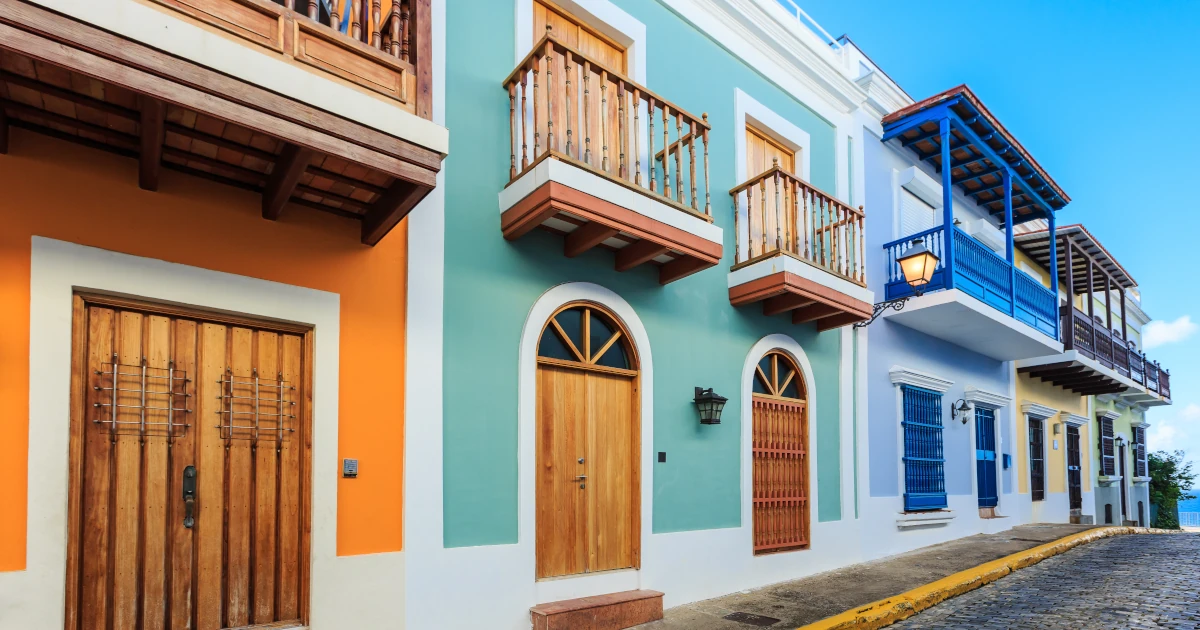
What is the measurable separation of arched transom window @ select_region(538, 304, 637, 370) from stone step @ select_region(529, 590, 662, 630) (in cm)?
207

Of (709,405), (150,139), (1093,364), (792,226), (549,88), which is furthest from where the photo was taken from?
(1093,364)

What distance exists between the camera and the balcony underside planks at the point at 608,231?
615 cm

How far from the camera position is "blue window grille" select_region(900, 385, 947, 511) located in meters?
11.3

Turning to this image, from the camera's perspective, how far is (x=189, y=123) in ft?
13.6

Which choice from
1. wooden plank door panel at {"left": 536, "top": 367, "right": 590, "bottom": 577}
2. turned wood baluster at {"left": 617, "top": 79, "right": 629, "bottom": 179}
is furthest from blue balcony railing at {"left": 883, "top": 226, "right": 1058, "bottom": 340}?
wooden plank door panel at {"left": 536, "top": 367, "right": 590, "bottom": 577}

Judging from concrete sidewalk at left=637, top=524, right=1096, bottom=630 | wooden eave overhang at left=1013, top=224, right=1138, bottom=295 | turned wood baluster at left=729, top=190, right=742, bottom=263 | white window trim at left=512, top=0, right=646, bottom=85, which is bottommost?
concrete sidewalk at left=637, top=524, right=1096, bottom=630

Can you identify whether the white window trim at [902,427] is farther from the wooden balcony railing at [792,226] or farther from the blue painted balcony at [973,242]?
the wooden balcony railing at [792,226]

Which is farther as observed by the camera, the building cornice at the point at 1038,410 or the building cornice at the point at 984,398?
the building cornice at the point at 1038,410

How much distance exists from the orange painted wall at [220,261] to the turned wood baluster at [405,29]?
1.30 meters

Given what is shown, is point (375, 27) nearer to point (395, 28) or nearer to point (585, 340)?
point (395, 28)

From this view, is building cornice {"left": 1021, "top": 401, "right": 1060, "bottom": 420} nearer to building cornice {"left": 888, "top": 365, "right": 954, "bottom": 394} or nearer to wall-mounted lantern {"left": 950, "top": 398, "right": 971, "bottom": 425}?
wall-mounted lantern {"left": 950, "top": 398, "right": 971, "bottom": 425}

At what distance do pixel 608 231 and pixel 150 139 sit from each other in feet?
11.5

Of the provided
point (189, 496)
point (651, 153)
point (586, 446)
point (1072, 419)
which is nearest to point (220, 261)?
point (189, 496)

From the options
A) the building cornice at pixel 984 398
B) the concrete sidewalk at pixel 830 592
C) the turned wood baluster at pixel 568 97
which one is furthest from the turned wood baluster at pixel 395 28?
the building cornice at pixel 984 398
